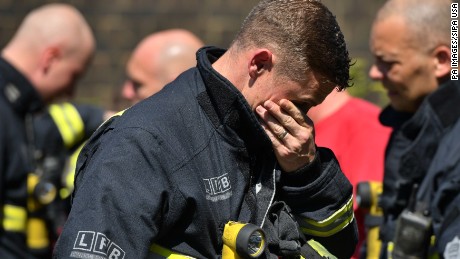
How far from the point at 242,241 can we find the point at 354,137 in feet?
9.50

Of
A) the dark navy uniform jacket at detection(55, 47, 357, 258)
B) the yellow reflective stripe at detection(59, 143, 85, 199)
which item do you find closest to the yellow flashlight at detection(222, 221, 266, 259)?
the dark navy uniform jacket at detection(55, 47, 357, 258)

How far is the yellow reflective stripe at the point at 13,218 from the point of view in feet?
18.3

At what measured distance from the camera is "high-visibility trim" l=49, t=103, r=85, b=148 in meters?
6.52

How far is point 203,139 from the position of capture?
10.4 ft

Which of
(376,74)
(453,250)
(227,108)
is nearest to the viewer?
(227,108)

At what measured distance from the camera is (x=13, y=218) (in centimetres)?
562

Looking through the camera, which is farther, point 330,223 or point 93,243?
point 330,223

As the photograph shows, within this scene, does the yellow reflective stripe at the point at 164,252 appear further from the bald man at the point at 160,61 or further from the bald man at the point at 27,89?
the bald man at the point at 160,61

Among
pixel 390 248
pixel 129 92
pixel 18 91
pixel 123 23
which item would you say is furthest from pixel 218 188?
pixel 123 23

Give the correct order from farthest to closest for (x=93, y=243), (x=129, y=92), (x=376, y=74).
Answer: (x=129, y=92) < (x=376, y=74) < (x=93, y=243)

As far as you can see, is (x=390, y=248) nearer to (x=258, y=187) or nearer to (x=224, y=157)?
(x=258, y=187)

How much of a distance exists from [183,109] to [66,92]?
11.1ft

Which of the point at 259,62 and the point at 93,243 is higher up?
the point at 259,62

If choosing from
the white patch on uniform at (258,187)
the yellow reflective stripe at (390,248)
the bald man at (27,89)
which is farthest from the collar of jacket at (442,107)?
the bald man at (27,89)
